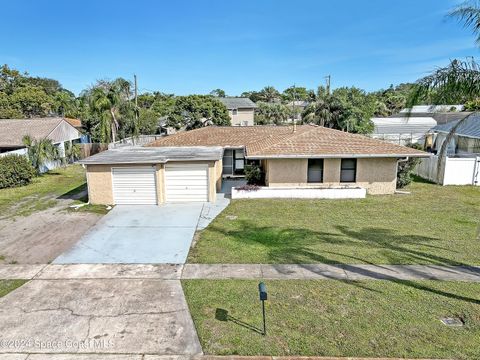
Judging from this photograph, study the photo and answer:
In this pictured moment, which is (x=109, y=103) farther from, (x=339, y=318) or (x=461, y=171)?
(x=339, y=318)

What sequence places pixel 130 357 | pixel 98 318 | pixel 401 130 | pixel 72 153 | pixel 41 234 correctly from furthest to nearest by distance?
pixel 401 130
pixel 72 153
pixel 41 234
pixel 98 318
pixel 130 357

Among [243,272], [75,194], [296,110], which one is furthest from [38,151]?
[296,110]

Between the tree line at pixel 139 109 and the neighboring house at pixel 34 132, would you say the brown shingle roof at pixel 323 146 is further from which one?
the neighboring house at pixel 34 132

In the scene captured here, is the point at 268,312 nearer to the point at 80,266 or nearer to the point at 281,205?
the point at 80,266

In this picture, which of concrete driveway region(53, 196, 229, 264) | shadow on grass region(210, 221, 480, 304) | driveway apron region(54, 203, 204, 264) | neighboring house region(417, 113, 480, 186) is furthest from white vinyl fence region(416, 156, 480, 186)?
driveway apron region(54, 203, 204, 264)

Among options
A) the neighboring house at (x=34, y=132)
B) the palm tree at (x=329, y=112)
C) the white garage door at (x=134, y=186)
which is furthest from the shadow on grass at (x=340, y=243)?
the palm tree at (x=329, y=112)

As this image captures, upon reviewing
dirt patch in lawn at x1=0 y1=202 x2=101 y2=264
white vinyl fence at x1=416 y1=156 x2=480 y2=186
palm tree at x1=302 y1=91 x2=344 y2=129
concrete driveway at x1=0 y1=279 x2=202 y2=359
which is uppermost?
palm tree at x1=302 y1=91 x2=344 y2=129

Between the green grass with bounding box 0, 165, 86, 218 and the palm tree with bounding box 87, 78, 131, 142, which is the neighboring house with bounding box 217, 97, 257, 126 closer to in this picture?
the palm tree with bounding box 87, 78, 131, 142
